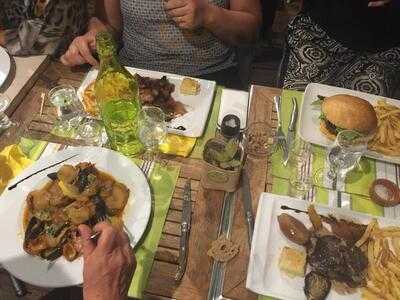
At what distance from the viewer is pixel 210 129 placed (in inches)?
57.4

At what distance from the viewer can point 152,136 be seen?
1374 mm

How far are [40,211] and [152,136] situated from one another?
432mm

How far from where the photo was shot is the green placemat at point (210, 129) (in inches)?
54.6

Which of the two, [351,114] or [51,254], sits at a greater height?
[351,114]

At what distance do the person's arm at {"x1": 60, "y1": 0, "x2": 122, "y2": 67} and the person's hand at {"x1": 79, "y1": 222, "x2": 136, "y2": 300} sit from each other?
0.91m

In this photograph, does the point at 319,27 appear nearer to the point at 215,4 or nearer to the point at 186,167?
the point at 215,4

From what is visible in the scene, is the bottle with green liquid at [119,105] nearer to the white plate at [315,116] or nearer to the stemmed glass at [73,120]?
the stemmed glass at [73,120]

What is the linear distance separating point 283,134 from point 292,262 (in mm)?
517

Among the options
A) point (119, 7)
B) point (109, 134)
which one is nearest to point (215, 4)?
point (119, 7)

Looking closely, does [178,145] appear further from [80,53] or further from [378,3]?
[378,3]

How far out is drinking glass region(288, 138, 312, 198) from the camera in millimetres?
1288

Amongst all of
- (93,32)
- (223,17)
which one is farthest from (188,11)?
(93,32)

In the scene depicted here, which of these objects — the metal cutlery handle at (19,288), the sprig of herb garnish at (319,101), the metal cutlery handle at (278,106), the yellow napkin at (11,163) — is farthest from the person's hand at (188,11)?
the metal cutlery handle at (19,288)

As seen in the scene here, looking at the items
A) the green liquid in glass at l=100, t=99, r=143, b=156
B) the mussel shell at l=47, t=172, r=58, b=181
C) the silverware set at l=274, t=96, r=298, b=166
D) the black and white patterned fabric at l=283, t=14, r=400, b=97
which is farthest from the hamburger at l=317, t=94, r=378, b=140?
the mussel shell at l=47, t=172, r=58, b=181
